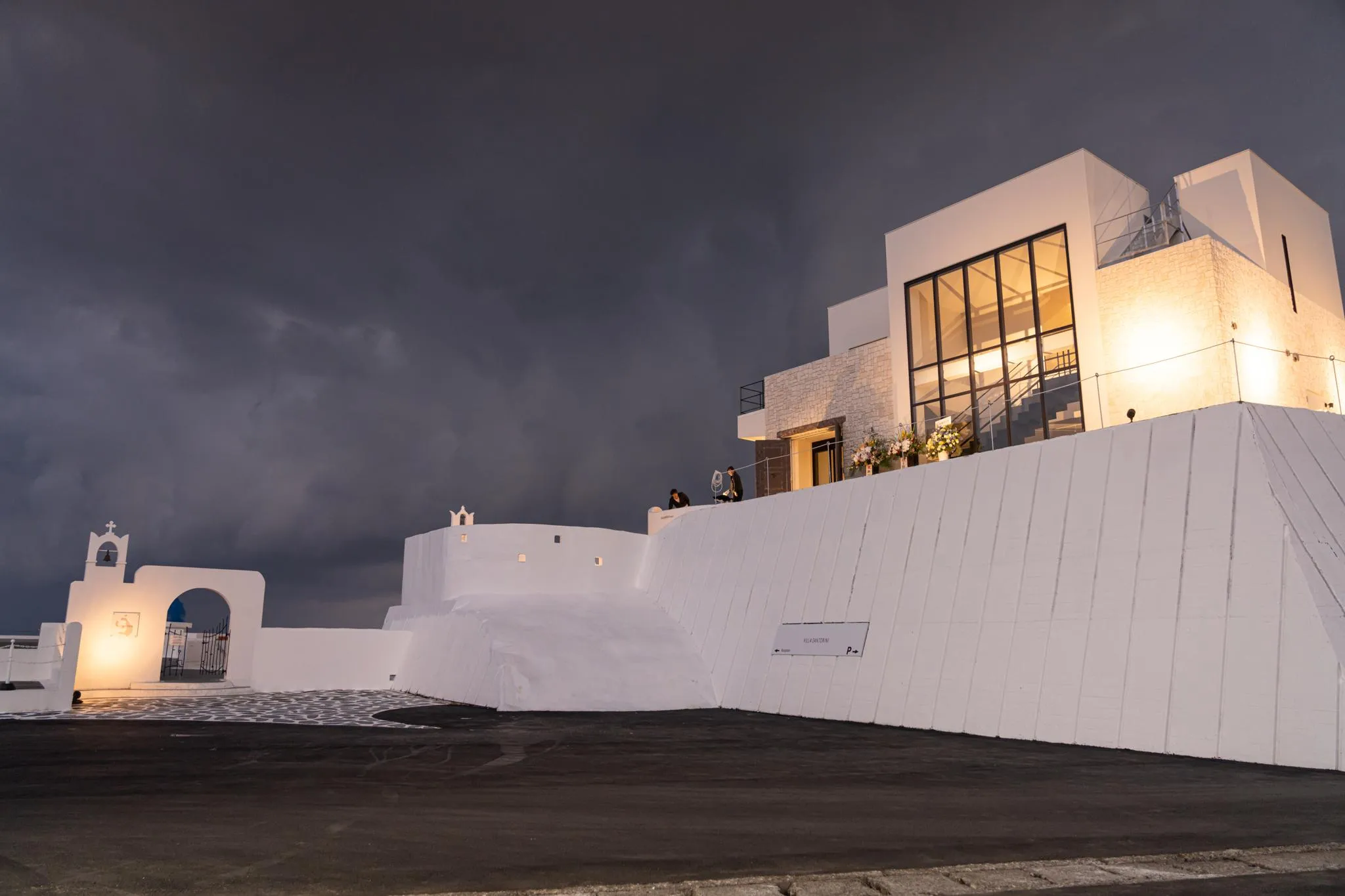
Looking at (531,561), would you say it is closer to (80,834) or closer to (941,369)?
(941,369)

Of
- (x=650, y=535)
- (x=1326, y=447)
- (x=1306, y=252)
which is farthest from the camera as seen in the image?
(x=650, y=535)

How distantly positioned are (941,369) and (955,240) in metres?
2.75

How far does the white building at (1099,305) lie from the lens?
14336mm

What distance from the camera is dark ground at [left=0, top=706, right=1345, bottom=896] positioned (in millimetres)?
3887

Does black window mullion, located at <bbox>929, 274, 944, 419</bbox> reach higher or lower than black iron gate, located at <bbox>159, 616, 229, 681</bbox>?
higher

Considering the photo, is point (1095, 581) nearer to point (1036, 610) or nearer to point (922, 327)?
point (1036, 610)

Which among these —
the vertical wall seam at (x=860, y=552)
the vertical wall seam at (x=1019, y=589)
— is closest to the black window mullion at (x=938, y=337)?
the vertical wall seam at (x=860, y=552)

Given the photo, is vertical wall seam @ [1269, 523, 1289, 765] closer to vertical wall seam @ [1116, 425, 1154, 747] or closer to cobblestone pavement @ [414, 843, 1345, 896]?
vertical wall seam @ [1116, 425, 1154, 747]

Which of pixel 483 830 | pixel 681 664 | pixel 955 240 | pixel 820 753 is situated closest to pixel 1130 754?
pixel 820 753

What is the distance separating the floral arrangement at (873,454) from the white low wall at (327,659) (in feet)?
37.8

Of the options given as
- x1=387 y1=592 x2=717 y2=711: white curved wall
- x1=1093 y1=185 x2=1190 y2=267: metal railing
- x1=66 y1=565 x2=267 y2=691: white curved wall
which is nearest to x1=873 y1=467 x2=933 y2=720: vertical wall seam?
x1=387 y1=592 x2=717 y2=711: white curved wall

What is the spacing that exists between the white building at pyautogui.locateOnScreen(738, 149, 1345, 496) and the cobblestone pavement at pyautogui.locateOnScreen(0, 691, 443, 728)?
38.0 feet

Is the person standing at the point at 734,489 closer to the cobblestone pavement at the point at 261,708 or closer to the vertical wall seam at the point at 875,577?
the vertical wall seam at the point at 875,577

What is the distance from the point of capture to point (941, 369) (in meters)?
17.8
